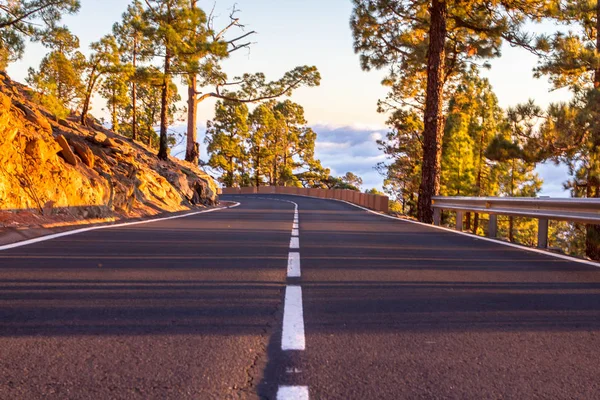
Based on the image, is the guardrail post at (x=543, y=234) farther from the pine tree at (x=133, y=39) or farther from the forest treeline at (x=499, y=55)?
the pine tree at (x=133, y=39)

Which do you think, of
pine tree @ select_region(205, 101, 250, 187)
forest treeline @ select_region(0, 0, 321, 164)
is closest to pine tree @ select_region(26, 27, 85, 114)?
forest treeline @ select_region(0, 0, 321, 164)

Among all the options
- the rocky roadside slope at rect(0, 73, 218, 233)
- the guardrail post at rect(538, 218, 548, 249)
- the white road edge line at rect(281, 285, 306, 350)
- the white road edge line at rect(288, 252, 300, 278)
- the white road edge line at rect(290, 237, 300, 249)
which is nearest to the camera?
the white road edge line at rect(281, 285, 306, 350)

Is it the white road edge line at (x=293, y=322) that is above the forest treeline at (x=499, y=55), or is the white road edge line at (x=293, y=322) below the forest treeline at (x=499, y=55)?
below

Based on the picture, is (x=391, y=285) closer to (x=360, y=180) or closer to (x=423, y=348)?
(x=423, y=348)

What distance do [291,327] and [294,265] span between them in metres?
2.64

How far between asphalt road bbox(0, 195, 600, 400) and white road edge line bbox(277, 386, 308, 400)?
0.04 ft

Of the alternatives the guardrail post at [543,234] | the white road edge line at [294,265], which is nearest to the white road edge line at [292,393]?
the white road edge line at [294,265]

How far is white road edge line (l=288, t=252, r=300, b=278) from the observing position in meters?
5.59

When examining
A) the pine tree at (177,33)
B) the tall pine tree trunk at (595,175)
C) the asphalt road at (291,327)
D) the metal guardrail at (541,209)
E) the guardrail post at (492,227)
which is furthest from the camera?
the pine tree at (177,33)

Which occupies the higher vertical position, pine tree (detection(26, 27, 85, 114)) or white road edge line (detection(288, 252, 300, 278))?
pine tree (detection(26, 27, 85, 114))

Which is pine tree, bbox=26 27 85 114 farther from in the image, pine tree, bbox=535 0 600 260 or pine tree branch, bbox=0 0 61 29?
pine tree, bbox=535 0 600 260

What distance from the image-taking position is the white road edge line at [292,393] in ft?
7.99

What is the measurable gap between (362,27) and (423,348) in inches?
805

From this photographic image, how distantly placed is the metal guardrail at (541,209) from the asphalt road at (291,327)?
1.95 metres
